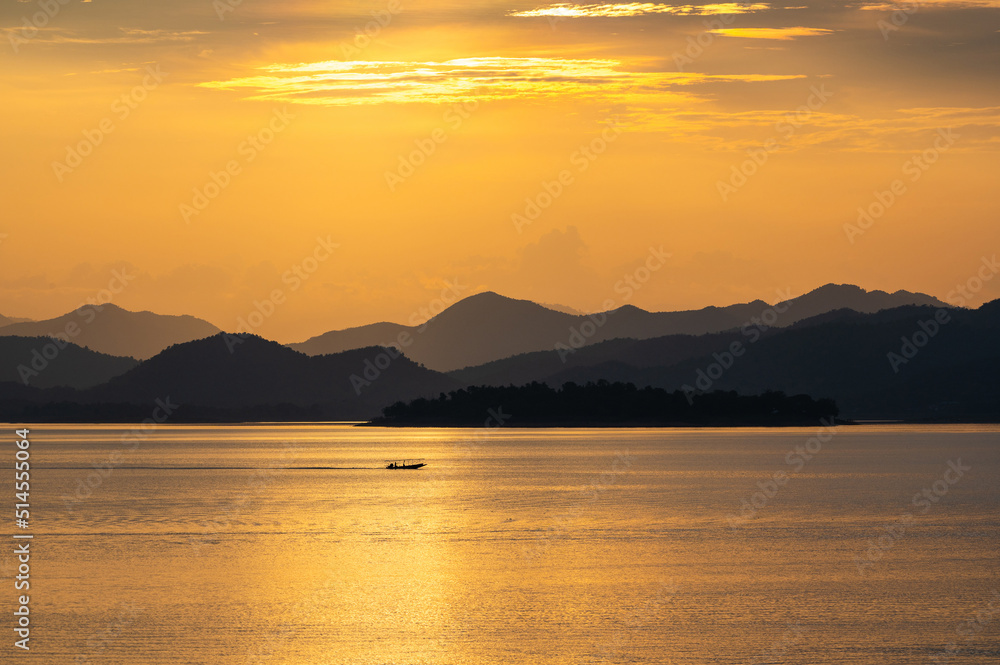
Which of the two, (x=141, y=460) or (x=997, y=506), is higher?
(x=141, y=460)

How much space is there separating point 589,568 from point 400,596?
1060 cm

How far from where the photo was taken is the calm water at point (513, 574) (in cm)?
3712

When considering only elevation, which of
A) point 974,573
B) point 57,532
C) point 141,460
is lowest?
point 974,573

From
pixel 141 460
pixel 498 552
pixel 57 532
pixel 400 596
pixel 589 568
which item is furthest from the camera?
pixel 141 460

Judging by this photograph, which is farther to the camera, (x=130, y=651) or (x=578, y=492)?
(x=578, y=492)

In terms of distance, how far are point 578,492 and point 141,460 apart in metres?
85.4

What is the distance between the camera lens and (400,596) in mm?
45406

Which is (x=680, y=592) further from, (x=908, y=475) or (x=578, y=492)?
(x=908, y=475)

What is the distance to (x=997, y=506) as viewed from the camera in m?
85.6

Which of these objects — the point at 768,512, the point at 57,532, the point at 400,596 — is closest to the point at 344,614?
the point at 400,596

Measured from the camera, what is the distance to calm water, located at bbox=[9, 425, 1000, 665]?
37.1m

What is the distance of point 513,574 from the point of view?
51.2 m

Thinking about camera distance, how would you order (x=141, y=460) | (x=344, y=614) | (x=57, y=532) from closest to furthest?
(x=344, y=614), (x=57, y=532), (x=141, y=460)

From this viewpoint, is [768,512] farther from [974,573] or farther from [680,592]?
[680,592]
